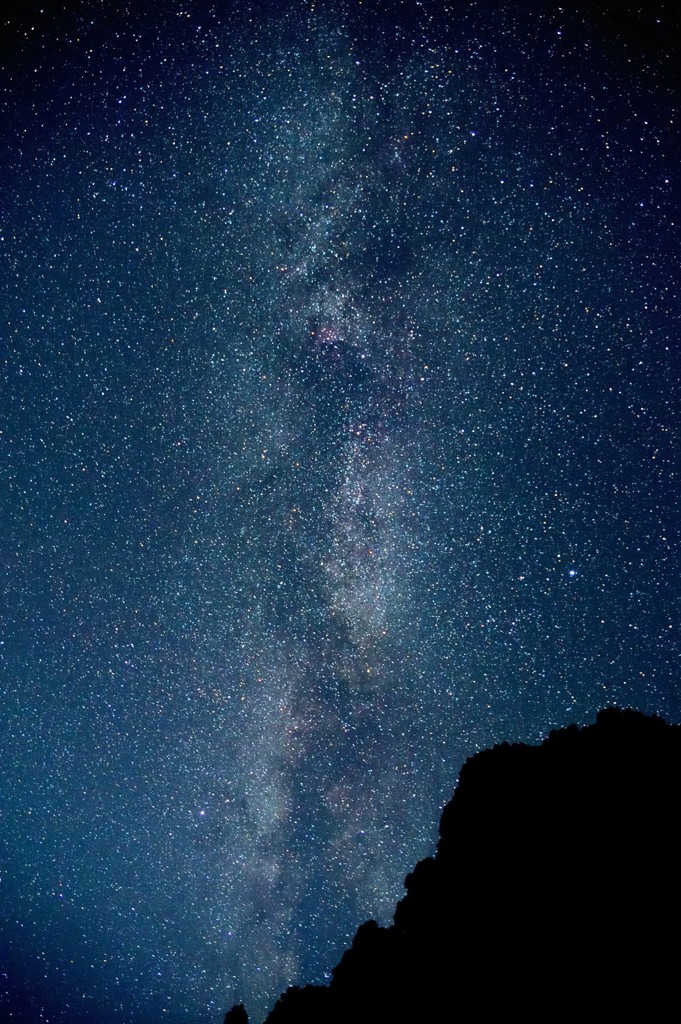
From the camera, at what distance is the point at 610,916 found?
32.3 ft

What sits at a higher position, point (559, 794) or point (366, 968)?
point (559, 794)

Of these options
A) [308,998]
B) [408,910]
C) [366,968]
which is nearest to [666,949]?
[408,910]

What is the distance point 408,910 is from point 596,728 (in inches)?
284

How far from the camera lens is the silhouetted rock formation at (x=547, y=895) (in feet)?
30.9

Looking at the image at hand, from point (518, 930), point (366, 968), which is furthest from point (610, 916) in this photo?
point (366, 968)

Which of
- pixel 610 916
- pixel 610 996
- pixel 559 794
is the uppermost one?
pixel 559 794

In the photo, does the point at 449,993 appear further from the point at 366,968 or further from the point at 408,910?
the point at 366,968

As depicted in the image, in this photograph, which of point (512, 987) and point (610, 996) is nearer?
point (610, 996)

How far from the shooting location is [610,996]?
8.99m

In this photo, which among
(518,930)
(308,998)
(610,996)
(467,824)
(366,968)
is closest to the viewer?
(610,996)

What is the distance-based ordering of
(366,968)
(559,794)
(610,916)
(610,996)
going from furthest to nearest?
(366,968) → (559,794) → (610,916) → (610,996)

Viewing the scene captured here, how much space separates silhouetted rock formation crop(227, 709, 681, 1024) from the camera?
371 inches

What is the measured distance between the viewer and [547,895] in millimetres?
10859

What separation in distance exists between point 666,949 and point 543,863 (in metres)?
2.61
